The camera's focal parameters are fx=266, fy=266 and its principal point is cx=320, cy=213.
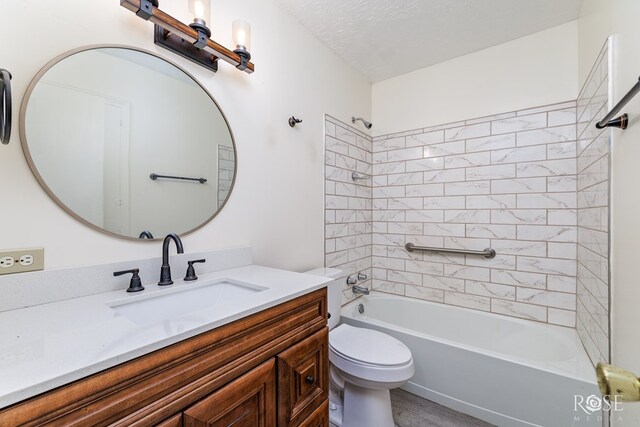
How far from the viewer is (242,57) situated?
1.33 meters

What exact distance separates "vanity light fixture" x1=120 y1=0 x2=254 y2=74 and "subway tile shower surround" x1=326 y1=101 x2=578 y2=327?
96cm

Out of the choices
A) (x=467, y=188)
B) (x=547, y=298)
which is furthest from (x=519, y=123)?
(x=547, y=298)

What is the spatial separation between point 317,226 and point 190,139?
1.06 metres

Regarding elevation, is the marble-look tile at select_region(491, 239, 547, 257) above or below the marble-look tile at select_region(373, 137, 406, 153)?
below

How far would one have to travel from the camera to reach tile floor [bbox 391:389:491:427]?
163 cm

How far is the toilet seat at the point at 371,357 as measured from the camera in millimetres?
1431

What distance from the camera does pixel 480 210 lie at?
2201 mm

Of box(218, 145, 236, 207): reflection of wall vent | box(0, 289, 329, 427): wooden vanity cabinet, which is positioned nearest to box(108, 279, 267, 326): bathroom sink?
box(0, 289, 329, 427): wooden vanity cabinet

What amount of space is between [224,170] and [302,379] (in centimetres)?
104

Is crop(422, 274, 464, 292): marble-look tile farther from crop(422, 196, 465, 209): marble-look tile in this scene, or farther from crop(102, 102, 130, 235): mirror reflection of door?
crop(102, 102, 130, 235): mirror reflection of door

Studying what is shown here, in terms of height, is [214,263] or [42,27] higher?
[42,27]

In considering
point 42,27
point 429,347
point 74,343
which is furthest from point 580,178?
point 42,27

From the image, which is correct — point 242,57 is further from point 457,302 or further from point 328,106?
point 457,302

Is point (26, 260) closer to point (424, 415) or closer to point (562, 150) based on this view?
point (424, 415)
